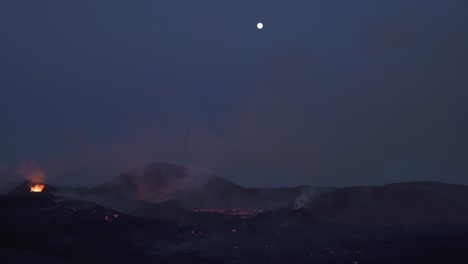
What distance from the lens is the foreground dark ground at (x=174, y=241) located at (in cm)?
3262

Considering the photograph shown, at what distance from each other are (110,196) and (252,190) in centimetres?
3805

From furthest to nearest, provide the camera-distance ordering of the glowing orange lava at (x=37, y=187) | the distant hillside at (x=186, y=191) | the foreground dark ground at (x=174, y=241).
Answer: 1. the distant hillside at (x=186, y=191)
2. the glowing orange lava at (x=37, y=187)
3. the foreground dark ground at (x=174, y=241)

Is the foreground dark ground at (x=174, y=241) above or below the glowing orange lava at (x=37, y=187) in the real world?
below

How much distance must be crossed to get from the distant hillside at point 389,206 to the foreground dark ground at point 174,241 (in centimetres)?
2308

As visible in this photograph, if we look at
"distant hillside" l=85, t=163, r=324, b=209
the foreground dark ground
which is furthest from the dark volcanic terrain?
"distant hillside" l=85, t=163, r=324, b=209

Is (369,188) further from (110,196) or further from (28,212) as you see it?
(28,212)

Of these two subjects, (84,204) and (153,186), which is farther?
(153,186)

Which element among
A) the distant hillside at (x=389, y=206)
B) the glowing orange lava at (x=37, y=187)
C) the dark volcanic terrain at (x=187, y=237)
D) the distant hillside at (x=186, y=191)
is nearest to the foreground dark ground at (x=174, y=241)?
the dark volcanic terrain at (x=187, y=237)

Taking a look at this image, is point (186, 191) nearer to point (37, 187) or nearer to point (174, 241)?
point (37, 187)

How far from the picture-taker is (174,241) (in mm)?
37781

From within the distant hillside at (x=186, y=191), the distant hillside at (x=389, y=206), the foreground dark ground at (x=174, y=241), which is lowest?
the foreground dark ground at (x=174, y=241)

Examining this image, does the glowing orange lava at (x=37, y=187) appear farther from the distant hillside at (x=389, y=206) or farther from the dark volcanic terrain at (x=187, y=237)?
the distant hillside at (x=389, y=206)

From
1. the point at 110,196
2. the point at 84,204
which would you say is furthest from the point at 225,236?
the point at 110,196

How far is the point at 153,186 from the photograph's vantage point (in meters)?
99.1
